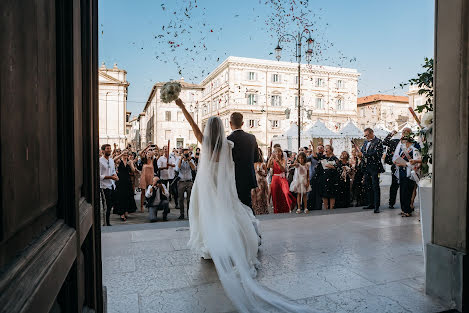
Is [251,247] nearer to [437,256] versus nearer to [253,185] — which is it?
[253,185]

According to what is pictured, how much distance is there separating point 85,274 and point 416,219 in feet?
24.0

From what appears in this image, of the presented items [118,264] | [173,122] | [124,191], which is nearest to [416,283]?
[118,264]

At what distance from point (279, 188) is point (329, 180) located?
1479 mm

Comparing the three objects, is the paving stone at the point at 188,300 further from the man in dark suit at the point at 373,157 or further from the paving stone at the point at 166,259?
the man in dark suit at the point at 373,157

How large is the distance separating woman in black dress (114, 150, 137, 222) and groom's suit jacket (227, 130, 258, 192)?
5.18 m

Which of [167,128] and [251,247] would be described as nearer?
[251,247]

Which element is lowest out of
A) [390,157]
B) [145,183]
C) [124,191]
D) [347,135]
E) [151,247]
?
[151,247]

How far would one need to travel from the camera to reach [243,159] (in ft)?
16.4

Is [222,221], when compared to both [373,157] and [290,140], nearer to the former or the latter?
[373,157]

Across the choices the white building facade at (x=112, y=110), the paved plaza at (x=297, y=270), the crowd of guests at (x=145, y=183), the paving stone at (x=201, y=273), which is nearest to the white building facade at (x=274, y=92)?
the white building facade at (x=112, y=110)

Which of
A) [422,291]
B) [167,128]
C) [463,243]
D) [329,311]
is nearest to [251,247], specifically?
[329,311]

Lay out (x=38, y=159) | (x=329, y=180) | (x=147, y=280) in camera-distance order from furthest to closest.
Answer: (x=329, y=180), (x=147, y=280), (x=38, y=159)

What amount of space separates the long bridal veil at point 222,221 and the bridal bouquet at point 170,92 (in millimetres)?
640

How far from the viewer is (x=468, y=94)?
2801 mm
